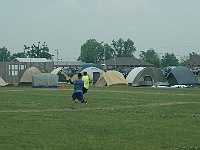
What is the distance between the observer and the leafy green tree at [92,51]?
170425 millimetres

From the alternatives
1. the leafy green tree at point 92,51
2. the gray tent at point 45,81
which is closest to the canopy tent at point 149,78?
the gray tent at point 45,81

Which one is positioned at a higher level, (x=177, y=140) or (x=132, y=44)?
(x=132, y=44)

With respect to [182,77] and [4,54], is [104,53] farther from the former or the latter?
[182,77]

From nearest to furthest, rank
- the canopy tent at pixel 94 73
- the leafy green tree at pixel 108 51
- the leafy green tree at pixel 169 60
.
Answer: the canopy tent at pixel 94 73
the leafy green tree at pixel 169 60
the leafy green tree at pixel 108 51

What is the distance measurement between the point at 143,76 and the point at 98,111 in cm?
3183

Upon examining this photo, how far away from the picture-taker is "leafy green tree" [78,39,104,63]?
170m

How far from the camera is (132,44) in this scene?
7313 inches

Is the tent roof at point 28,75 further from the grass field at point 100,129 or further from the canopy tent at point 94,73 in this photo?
the grass field at point 100,129

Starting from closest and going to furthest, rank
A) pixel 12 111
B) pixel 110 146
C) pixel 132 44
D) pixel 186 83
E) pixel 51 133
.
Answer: pixel 110 146
pixel 51 133
pixel 12 111
pixel 186 83
pixel 132 44

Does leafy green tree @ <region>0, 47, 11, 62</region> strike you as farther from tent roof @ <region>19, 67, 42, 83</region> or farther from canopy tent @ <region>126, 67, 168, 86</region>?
canopy tent @ <region>126, 67, 168, 86</region>

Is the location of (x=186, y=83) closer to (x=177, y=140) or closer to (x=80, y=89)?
(x=80, y=89)

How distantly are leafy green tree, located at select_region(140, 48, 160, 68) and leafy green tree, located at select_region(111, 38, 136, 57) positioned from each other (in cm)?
410

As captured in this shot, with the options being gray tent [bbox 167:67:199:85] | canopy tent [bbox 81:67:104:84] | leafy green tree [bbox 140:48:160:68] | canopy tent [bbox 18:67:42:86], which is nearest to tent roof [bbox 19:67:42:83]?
canopy tent [bbox 18:67:42:86]

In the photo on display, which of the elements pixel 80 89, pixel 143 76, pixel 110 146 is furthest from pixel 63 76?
pixel 110 146
